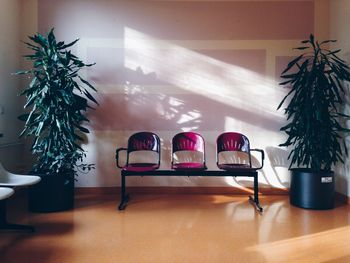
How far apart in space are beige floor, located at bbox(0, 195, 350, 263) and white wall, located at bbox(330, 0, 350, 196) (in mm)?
410

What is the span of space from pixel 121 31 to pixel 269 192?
3.35 metres

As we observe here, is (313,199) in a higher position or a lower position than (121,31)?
lower

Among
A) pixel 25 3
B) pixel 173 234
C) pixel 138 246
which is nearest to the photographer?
pixel 138 246

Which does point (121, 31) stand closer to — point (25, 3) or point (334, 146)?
point (25, 3)

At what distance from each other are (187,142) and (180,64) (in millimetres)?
1214

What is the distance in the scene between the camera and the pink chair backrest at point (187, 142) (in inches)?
164

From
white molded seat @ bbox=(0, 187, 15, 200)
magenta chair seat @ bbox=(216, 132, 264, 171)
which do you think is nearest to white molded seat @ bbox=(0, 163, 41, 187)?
white molded seat @ bbox=(0, 187, 15, 200)

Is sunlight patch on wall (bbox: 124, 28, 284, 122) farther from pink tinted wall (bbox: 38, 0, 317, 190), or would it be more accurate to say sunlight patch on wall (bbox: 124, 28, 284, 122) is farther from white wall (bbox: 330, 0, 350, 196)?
white wall (bbox: 330, 0, 350, 196)

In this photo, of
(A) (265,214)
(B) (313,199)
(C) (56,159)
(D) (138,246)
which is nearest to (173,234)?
(D) (138,246)

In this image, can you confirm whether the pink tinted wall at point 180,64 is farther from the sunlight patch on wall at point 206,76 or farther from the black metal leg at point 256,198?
the black metal leg at point 256,198

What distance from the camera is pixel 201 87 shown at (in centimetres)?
445

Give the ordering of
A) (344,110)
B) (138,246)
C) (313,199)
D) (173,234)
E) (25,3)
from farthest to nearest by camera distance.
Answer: (25,3)
(344,110)
(313,199)
(173,234)
(138,246)

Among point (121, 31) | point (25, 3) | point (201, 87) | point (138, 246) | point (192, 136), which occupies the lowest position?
point (138, 246)

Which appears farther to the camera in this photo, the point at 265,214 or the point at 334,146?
the point at 334,146
